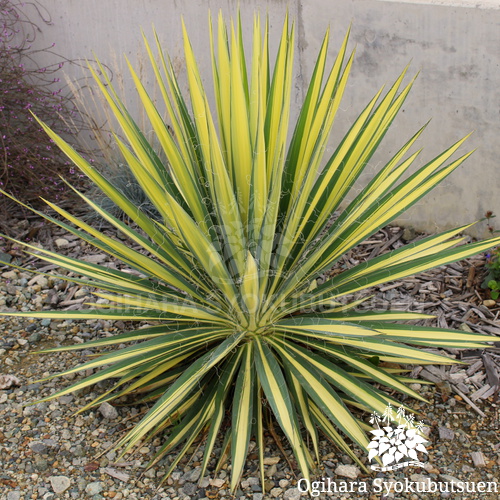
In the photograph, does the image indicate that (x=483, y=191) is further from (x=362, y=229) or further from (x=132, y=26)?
(x=132, y=26)

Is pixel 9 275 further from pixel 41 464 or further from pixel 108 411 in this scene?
pixel 41 464

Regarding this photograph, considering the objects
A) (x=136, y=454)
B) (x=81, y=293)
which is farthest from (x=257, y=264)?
(x=81, y=293)

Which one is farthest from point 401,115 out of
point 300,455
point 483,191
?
point 300,455

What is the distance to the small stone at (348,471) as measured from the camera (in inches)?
83.9

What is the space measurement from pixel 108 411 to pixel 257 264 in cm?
90

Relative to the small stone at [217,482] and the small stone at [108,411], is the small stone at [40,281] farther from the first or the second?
the small stone at [217,482]

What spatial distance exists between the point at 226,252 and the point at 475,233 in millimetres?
1719

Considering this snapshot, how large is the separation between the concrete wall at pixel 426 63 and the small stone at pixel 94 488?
2183mm

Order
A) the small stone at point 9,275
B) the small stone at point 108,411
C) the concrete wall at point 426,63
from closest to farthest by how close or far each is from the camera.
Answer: the small stone at point 108,411, the concrete wall at point 426,63, the small stone at point 9,275

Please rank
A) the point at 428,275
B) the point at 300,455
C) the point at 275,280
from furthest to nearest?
the point at 428,275, the point at 275,280, the point at 300,455

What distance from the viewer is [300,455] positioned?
1.97m

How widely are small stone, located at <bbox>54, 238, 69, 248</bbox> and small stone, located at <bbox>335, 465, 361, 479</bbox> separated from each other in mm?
2142

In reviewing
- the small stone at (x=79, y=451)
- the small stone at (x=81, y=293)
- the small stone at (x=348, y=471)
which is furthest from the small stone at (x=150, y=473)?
the small stone at (x=81, y=293)

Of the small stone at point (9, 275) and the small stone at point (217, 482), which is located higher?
the small stone at point (9, 275)
